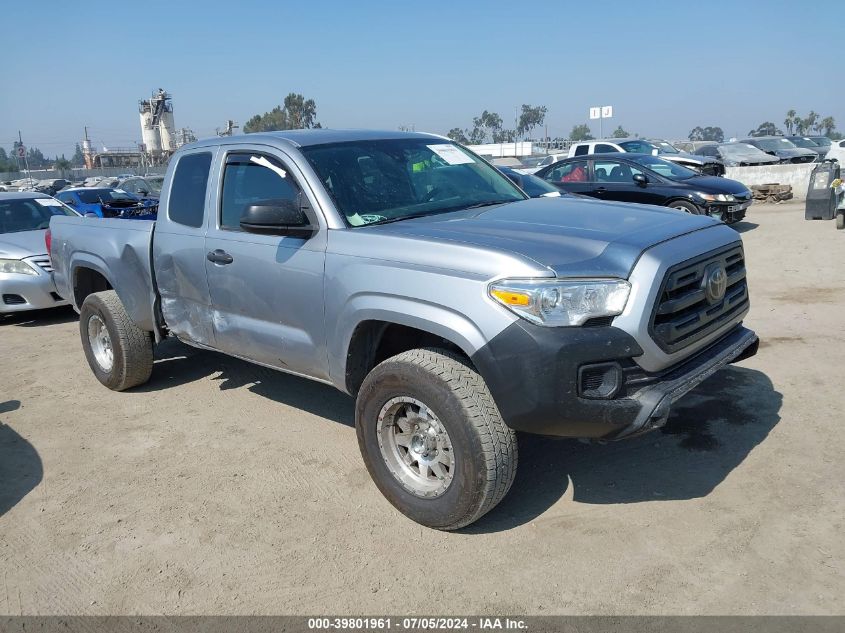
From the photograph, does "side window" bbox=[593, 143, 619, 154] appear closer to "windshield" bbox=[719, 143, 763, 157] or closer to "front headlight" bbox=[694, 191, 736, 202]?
"front headlight" bbox=[694, 191, 736, 202]

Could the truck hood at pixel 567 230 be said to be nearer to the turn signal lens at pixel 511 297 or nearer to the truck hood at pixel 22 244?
the turn signal lens at pixel 511 297

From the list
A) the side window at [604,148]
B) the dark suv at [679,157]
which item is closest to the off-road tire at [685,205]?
the dark suv at [679,157]

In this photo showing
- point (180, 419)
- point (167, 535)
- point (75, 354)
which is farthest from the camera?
point (75, 354)

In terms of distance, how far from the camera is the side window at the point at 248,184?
4.34 meters

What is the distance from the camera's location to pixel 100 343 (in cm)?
611

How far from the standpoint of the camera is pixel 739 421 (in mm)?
4602

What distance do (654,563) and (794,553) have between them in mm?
633

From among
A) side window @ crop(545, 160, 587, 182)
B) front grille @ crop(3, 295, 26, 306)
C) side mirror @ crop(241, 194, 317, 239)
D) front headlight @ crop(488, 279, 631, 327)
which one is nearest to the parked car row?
side window @ crop(545, 160, 587, 182)

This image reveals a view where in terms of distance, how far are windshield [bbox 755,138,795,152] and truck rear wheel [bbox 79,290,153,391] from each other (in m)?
29.7

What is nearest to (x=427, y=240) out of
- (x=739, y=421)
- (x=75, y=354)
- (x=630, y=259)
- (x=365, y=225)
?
(x=365, y=225)

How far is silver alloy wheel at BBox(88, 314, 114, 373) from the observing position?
602 centimetres

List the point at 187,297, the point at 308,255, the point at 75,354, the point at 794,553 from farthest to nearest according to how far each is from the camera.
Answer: the point at 75,354
the point at 187,297
the point at 308,255
the point at 794,553

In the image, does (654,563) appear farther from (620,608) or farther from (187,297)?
(187,297)

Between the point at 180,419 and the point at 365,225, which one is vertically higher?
the point at 365,225
